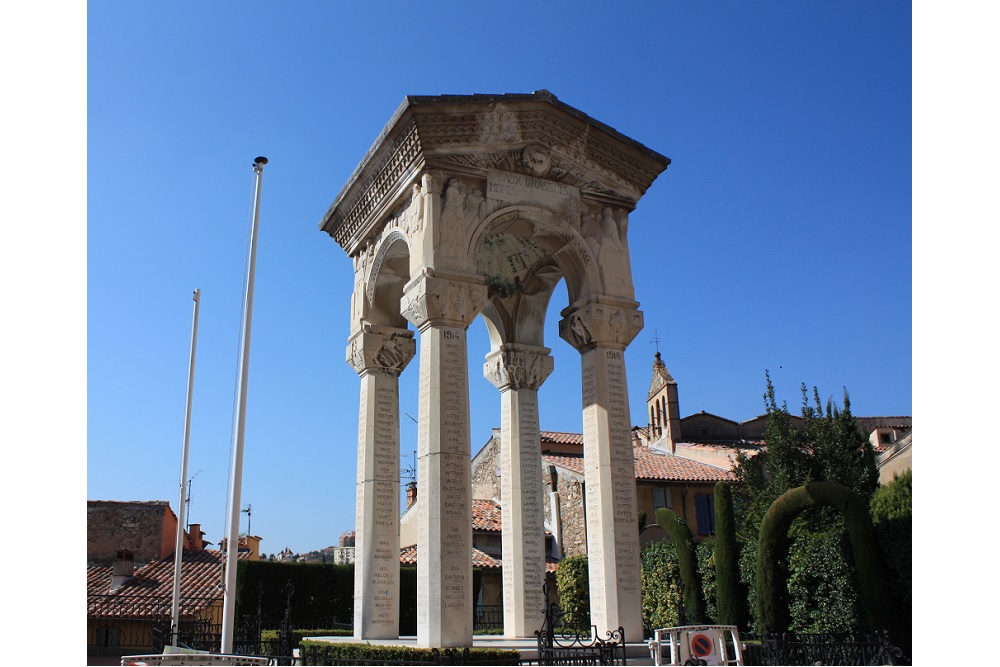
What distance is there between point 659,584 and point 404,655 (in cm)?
1233

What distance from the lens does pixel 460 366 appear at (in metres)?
13.4

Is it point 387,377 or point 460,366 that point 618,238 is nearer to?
point 460,366

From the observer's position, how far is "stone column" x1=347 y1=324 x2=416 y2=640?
14.7 m

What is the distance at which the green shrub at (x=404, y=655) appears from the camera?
11.3 metres

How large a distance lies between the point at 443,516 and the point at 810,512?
9.48 m

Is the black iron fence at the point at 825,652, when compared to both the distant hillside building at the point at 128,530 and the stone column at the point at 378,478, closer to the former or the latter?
the stone column at the point at 378,478

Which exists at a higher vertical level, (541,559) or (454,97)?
(454,97)

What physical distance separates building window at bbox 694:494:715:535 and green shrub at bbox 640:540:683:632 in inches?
496

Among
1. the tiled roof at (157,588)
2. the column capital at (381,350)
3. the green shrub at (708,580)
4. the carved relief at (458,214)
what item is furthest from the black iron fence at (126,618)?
the carved relief at (458,214)

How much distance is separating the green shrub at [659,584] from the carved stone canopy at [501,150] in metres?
10.5

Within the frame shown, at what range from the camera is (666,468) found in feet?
121

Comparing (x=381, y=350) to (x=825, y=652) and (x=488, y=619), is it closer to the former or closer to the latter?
(x=825, y=652)

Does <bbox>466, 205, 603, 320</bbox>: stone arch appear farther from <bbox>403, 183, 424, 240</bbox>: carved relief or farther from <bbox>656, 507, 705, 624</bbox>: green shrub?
<bbox>656, 507, 705, 624</bbox>: green shrub
